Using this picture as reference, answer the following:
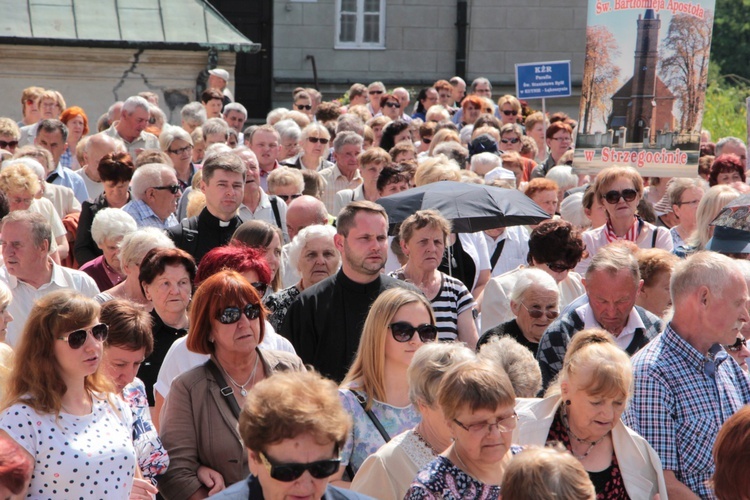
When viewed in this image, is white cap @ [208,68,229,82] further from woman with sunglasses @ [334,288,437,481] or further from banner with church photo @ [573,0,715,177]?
woman with sunglasses @ [334,288,437,481]

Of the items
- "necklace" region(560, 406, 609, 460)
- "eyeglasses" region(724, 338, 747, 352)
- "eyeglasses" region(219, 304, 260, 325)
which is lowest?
"necklace" region(560, 406, 609, 460)

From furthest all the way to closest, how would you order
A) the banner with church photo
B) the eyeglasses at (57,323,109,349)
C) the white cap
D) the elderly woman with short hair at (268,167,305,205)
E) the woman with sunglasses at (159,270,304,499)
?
1. the white cap
2. the elderly woman with short hair at (268,167,305,205)
3. the banner with church photo
4. the woman with sunglasses at (159,270,304,499)
5. the eyeglasses at (57,323,109,349)

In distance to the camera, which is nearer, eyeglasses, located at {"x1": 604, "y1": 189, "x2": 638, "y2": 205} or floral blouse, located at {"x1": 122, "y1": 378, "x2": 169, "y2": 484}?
floral blouse, located at {"x1": 122, "y1": 378, "x2": 169, "y2": 484}

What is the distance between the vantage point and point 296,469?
344 centimetres

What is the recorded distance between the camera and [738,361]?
591 cm

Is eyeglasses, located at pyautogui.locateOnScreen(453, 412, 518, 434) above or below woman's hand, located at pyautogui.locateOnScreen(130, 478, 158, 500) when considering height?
above

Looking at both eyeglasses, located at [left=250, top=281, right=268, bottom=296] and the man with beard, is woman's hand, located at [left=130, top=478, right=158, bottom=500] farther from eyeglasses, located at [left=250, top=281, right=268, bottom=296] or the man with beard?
eyeglasses, located at [left=250, top=281, right=268, bottom=296]

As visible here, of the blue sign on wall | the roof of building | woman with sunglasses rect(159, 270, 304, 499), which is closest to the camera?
woman with sunglasses rect(159, 270, 304, 499)

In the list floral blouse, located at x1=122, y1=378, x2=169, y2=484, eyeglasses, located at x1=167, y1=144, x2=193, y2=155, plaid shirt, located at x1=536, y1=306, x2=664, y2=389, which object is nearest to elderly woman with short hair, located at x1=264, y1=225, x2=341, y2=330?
plaid shirt, located at x1=536, y1=306, x2=664, y2=389

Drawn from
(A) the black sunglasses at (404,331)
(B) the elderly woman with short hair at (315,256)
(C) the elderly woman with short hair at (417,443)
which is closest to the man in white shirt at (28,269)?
(B) the elderly woman with short hair at (315,256)

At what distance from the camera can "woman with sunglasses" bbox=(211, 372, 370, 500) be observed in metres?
3.46

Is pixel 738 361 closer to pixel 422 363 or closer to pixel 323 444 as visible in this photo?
pixel 422 363

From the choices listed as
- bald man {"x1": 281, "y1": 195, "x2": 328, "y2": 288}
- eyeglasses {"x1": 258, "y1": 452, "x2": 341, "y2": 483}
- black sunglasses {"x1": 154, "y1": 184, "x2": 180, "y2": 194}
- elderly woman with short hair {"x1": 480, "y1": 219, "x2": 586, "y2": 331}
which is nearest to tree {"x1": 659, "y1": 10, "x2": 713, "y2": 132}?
elderly woman with short hair {"x1": 480, "y1": 219, "x2": 586, "y2": 331}

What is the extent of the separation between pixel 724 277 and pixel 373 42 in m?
23.8
